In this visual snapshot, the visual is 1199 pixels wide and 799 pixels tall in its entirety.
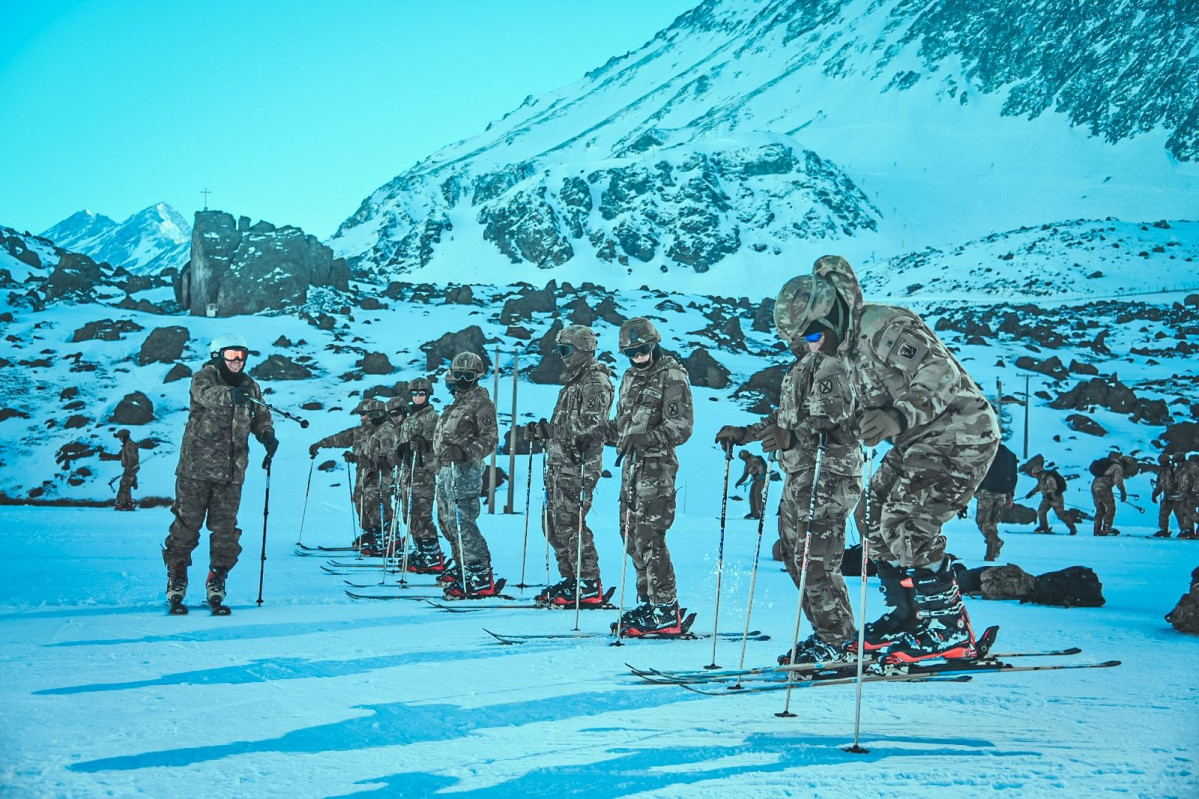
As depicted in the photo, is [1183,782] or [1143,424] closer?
[1183,782]

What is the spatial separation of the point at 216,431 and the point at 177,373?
133 feet

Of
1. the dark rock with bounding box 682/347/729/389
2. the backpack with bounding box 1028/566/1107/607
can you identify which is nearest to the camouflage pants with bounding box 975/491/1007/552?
the backpack with bounding box 1028/566/1107/607

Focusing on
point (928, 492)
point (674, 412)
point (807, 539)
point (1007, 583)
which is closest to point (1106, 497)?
point (1007, 583)

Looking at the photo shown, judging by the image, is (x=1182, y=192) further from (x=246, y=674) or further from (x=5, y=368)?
(x=246, y=674)

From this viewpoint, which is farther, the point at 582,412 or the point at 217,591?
the point at 582,412

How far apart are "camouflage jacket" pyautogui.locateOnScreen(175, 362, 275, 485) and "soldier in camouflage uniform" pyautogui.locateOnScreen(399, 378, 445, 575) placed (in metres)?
3.97

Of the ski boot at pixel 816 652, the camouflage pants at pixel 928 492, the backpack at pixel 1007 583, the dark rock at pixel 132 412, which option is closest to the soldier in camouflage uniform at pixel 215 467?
the ski boot at pixel 816 652

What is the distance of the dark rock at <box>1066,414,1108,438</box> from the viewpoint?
144ft

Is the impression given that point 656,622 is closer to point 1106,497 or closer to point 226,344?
point 226,344

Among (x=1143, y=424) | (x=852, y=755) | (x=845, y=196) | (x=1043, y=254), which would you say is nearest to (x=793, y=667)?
(x=852, y=755)

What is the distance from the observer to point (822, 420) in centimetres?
556

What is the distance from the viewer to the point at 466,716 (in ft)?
14.8

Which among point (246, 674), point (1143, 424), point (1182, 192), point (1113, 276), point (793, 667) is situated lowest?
point (246, 674)

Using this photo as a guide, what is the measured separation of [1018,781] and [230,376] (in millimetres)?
7245
